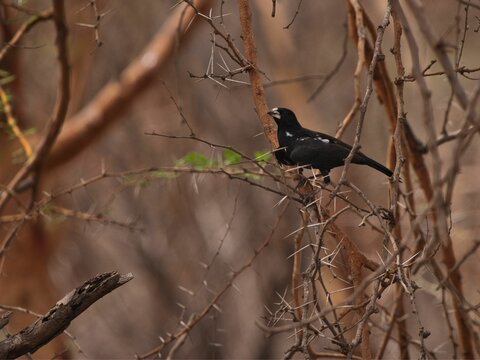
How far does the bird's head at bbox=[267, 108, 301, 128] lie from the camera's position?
4.79 meters

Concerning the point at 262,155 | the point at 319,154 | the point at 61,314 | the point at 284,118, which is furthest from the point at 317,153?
the point at 61,314

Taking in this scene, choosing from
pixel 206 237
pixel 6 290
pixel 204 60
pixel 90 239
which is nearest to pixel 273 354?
pixel 206 237

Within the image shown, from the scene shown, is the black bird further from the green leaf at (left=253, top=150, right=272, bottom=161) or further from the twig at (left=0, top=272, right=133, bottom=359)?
the twig at (left=0, top=272, right=133, bottom=359)

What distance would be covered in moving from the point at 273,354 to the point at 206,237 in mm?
2130

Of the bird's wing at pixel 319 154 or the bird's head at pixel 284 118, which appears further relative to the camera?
the bird's head at pixel 284 118

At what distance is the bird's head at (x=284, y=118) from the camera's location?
15.7ft

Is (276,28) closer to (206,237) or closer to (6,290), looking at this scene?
(206,237)

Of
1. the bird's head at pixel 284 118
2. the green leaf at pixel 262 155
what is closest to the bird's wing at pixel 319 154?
the green leaf at pixel 262 155

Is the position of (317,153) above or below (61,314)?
above

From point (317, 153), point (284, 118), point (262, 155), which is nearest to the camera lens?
point (262, 155)

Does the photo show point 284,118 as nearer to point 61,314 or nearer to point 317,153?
point 317,153

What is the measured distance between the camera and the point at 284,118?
489 cm

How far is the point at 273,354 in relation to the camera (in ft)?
41.4

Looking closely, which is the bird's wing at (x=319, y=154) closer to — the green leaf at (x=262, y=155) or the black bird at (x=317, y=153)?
the black bird at (x=317, y=153)
